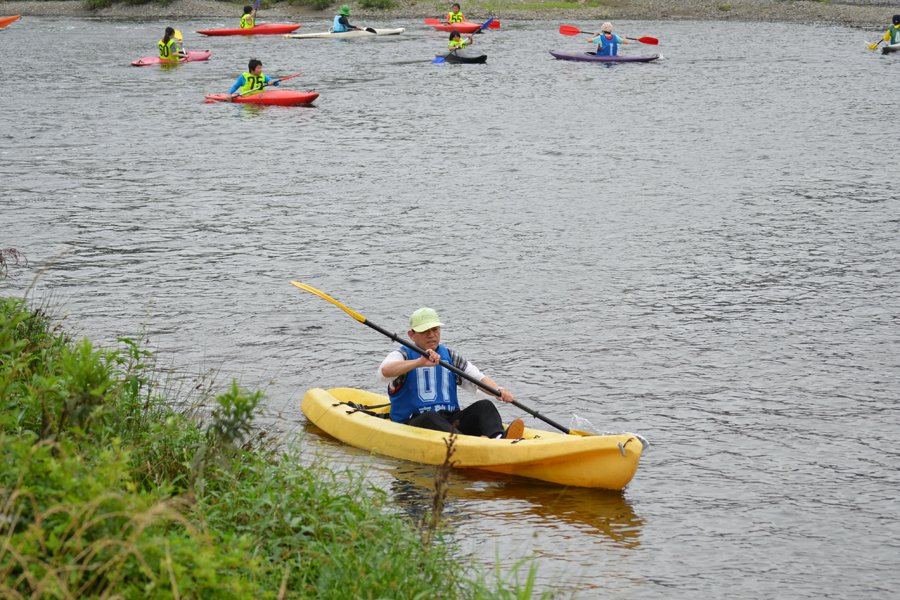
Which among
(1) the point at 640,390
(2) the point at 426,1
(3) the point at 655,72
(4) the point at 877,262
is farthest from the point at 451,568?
(2) the point at 426,1

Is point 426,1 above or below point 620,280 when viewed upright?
above

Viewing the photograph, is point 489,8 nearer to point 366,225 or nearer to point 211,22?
point 211,22

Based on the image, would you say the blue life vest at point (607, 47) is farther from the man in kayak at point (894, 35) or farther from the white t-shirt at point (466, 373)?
the white t-shirt at point (466, 373)

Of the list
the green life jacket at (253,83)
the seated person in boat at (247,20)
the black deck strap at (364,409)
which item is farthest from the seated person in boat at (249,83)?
the black deck strap at (364,409)

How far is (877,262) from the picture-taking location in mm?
9719

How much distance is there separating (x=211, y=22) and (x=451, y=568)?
113 feet

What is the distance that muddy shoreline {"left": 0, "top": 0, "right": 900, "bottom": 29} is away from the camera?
34.1 meters

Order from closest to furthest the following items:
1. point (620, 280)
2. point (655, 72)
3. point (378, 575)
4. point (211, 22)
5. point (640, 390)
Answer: point (378, 575)
point (640, 390)
point (620, 280)
point (655, 72)
point (211, 22)

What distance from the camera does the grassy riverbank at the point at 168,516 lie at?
2.80m

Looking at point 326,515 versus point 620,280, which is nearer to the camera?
point 326,515

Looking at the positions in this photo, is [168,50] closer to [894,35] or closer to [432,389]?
[894,35]

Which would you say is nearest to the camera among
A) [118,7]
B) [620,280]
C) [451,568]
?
[451,568]

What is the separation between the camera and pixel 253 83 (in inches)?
744

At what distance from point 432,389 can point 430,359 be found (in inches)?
14.5
